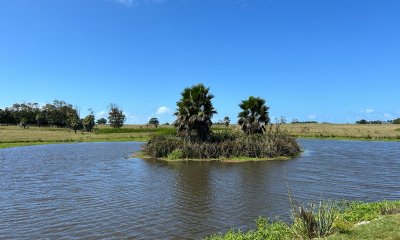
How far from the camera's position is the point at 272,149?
121ft

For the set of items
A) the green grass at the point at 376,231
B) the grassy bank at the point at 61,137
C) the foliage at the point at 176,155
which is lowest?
the green grass at the point at 376,231

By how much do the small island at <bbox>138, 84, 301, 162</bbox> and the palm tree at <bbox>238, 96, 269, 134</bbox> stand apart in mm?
2194

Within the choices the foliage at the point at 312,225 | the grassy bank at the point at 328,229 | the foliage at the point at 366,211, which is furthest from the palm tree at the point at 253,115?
the foliage at the point at 312,225

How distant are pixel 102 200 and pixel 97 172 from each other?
10765mm

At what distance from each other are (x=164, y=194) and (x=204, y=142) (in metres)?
17.9

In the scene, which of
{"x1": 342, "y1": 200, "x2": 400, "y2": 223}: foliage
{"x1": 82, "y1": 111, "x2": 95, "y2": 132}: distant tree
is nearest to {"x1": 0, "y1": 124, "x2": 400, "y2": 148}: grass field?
{"x1": 82, "y1": 111, "x2": 95, "y2": 132}: distant tree

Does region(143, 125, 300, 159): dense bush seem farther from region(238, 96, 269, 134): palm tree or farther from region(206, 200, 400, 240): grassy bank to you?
region(206, 200, 400, 240): grassy bank

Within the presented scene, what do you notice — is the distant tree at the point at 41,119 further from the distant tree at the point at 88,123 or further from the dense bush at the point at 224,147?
the dense bush at the point at 224,147

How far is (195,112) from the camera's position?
3766cm

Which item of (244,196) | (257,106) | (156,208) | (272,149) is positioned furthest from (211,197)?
(257,106)

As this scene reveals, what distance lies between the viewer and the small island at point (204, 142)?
3603 cm

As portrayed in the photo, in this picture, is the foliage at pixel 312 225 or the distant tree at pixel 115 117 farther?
the distant tree at pixel 115 117

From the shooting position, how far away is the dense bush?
36031 mm

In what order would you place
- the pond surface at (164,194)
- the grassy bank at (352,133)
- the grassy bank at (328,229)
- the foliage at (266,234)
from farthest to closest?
the grassy bank at (352,133), the pond surface at (164,194), the foliage at (266,234), the grassy bank at (328,229)
